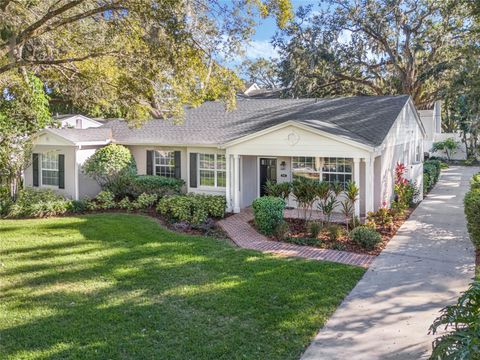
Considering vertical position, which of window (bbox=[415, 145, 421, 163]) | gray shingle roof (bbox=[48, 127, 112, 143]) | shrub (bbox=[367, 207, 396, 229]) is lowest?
shrub (bbox=[367, 207, 396, 229])

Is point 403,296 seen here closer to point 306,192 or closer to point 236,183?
point 306,192

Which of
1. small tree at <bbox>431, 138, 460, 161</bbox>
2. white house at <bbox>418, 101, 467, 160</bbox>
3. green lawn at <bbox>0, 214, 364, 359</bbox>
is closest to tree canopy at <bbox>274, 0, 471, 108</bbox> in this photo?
white house at <bbox>418, 101, 467, 160</bbox>

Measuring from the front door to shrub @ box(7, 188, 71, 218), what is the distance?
26.2ft

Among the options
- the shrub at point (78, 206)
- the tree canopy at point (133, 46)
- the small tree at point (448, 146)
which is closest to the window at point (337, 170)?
the tree canopy at point (133, 46)

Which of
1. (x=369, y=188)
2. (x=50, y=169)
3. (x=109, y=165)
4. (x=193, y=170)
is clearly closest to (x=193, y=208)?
(x=193, y=170)

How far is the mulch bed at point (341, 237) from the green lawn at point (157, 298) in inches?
72.3

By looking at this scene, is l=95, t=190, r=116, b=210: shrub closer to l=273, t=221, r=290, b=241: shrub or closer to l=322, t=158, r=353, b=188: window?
l=273, t=221, r=290, b=241: shrub

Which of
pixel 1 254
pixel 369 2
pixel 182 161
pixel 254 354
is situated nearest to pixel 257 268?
pixel 254 354

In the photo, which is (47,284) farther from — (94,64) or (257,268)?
(94,64)

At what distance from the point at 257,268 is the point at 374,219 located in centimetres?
629

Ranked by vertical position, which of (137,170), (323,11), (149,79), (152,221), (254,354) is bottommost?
(254,354)

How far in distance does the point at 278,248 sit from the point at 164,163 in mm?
9072

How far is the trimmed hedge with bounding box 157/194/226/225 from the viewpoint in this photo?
605 inches

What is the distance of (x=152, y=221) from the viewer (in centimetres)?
1539
